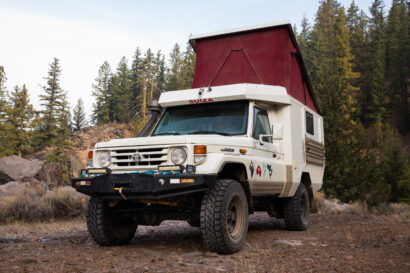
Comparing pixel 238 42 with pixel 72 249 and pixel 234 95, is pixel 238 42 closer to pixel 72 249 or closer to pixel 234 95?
pixel 234 95

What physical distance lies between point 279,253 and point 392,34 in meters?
61.9

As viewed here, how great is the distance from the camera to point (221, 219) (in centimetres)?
545

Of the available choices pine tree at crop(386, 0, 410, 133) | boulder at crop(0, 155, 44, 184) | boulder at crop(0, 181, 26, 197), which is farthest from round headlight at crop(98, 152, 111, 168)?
pine tree at crop(386, 0, 410, 133)

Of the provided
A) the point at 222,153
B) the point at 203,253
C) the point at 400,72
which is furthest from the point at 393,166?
the point at 203,253

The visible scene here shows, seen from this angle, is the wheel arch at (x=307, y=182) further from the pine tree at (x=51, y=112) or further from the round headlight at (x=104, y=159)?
the pine tree at (x=51, y=112)

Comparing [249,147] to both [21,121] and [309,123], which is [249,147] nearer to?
[309,123]

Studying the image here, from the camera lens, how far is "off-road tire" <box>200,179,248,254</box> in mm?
5449

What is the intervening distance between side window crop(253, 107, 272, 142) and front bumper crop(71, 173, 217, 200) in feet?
6.27

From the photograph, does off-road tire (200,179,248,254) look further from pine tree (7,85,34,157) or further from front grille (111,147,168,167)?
pine tree (7,85,34,157)

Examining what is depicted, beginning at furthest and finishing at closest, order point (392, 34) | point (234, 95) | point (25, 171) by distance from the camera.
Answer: point (392, 34) → point (25, 171) → point (234, 95)

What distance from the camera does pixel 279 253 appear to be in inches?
224

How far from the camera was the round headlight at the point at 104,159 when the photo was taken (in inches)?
239

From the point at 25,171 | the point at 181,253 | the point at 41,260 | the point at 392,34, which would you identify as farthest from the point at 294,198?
Answer: the point at 392,34

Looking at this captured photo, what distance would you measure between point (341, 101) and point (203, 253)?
1968 cm
